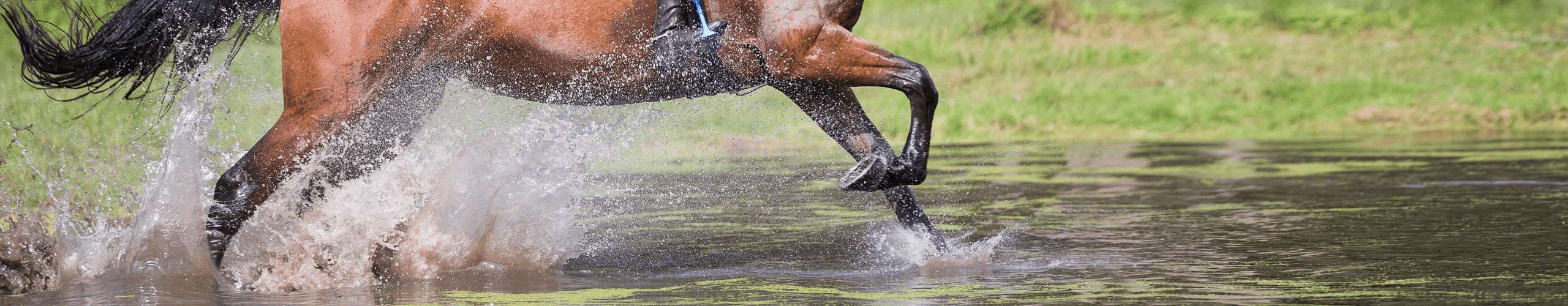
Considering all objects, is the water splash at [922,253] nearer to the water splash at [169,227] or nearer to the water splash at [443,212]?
the water splash at [443,212]

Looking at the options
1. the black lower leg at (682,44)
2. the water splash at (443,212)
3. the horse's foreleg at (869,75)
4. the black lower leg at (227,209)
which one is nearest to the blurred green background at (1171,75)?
the water splash at (443,212)

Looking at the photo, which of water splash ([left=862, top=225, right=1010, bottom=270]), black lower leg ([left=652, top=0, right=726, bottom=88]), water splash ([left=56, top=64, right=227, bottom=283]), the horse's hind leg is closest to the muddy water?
water splash ([left=862, top=225, right=1010, bottom=270])

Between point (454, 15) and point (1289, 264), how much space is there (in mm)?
2326

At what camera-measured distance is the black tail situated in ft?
15.7

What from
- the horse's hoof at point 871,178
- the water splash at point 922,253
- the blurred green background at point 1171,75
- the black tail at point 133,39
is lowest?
the water splash at point 922,253

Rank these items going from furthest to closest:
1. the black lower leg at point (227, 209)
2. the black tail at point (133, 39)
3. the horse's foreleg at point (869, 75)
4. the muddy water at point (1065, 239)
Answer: the black tail at point (133, 39)
the black lower leg at point (227, 209)
the horse's foreleg at point (869, 75)
the muddy water at point (1065, 239)

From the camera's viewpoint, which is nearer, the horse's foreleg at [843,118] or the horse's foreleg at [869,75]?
the horse's foreleg at [869,75]

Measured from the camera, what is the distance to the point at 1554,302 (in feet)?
12.0

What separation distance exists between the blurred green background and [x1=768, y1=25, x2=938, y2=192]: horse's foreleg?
13.1ft

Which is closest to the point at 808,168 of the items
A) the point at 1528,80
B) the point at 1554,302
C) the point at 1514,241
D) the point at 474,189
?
the point at 474,189

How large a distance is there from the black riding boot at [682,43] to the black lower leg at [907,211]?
2.26 feet

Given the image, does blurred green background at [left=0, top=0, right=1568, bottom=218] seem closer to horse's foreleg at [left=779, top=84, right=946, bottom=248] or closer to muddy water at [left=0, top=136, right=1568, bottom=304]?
muddy water at [left=0, top=136, right=1568, bottom=304]

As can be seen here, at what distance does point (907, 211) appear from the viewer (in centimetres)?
500

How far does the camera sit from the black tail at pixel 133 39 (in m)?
4.78
